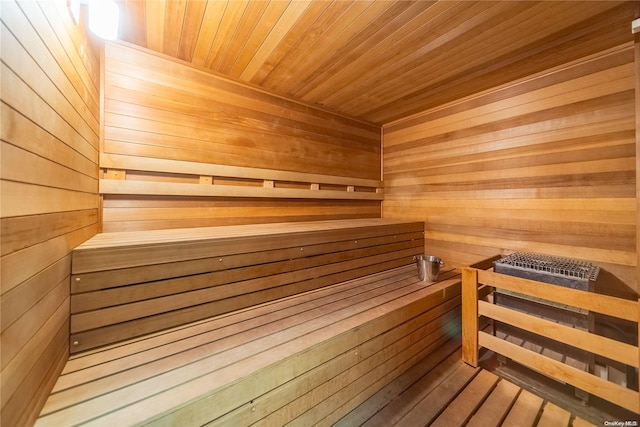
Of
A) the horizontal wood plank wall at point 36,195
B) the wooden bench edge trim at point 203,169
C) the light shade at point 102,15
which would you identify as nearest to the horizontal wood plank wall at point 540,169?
the wooden bench edge trim at point 203,169

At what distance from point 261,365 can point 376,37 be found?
2.35 meters

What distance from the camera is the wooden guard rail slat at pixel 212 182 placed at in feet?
6.38

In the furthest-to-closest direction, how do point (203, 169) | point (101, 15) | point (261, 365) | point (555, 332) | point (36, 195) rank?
point (203, 169) → point (555, 332) → point (101, 15) → point (261, 365) → point (36, 195)

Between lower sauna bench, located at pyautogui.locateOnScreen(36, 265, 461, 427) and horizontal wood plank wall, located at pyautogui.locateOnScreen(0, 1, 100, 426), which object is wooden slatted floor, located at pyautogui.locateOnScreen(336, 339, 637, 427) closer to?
lower sauna bench, located at pyautogui.locateOnScreen(36, 265, 461, 427)

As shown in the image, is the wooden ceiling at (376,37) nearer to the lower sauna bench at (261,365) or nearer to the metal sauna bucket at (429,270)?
the metal sauna bucket at (429,270)

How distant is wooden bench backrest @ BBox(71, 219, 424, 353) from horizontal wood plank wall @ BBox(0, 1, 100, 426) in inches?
4.2

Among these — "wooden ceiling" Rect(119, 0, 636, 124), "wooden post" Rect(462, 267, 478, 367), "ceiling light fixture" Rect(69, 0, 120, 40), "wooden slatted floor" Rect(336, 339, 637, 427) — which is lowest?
"wooden slatted floor" Rect(336, 339, 637, 427)

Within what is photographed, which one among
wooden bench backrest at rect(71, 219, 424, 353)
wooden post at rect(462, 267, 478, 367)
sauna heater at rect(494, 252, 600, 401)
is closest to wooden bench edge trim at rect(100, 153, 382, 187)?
wooden bench backrest at rect(71, 219, 424, 353)

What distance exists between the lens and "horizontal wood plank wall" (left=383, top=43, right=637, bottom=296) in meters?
1.94

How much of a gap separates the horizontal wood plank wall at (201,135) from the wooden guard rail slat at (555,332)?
1.92 meters

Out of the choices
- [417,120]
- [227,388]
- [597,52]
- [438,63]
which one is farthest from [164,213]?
[597,52]

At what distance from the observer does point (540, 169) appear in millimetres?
2314

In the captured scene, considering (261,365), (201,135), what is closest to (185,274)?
(261,365)

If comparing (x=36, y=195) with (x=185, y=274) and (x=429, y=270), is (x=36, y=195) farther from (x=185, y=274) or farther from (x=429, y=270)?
(x=429, y=270)
